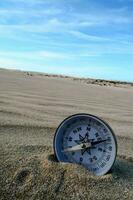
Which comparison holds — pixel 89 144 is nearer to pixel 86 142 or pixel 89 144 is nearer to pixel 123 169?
pixel 86 142

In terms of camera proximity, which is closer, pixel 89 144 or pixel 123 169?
pixel 89 144

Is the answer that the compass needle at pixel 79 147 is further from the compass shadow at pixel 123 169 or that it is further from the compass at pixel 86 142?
the compass shadow at pixel 123 169

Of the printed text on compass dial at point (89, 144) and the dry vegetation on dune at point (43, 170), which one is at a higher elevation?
the printed text on compass dial at point (89, 144)

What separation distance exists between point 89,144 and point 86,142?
3 cm

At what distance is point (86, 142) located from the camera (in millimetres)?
2574

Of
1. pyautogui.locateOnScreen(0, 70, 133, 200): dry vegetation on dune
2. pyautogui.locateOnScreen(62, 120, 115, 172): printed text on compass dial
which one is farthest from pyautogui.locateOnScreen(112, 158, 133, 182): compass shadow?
pyautogui.locateOnScreen(62, 120, 115, 172): printed text on compass dial

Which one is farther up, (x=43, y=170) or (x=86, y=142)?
(x=86, y=142)

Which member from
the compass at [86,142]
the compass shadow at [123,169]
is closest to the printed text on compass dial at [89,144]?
the compass at [86,142]

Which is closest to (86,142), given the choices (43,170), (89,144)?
(89,144)

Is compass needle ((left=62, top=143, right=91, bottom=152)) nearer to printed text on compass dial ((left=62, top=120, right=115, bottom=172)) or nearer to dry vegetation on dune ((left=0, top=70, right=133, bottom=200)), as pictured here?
printed text on compass dial ((left=62, top=120, right=115, bottom=172))

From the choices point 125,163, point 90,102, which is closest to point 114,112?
point 90,102

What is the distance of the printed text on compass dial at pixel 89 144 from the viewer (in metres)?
2.52

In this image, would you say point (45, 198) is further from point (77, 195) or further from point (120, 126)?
point (120, 126)

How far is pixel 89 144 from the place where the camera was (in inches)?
101
